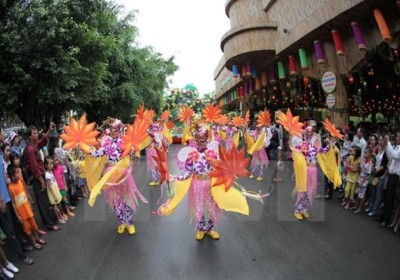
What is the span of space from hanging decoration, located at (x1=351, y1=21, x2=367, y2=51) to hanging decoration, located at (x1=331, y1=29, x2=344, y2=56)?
840 mm

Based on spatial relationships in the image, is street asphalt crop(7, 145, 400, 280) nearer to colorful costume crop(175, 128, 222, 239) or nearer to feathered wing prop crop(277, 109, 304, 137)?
colorful costume crop(175, 128, 222, 239)

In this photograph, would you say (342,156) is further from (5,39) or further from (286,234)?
(5,39)

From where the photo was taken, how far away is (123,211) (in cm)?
623

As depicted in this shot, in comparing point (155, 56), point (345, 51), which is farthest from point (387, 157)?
point (155, 56)

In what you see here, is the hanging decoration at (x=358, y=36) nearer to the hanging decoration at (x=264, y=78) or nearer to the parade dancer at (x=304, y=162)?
the parade dancer at (x=304, y=162)

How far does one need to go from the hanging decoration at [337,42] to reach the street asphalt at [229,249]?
5387 mm

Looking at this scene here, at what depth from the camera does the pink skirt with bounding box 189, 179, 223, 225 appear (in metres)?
5.37

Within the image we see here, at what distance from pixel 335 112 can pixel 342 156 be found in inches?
139

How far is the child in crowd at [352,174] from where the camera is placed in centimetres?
748

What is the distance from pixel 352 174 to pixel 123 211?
4.71m

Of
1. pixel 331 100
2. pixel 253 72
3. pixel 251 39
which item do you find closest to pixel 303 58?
pixel 331 100

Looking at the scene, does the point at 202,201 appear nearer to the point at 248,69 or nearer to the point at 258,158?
the point at 258,158

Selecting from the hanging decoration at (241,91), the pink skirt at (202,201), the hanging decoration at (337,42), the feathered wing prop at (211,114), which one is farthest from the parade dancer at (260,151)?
the hanging decoration at (241,91)

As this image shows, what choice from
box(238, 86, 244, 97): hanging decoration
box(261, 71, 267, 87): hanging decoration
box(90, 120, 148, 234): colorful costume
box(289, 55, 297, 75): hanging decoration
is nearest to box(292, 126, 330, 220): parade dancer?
box(90, 120, 148, 234): colorful costume
